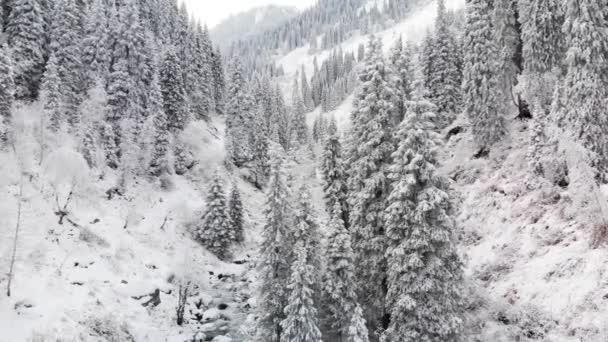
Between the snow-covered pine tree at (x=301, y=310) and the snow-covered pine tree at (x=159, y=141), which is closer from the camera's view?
the snow-covered pine tree at (x=301, y=310)

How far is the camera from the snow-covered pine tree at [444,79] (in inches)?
1975

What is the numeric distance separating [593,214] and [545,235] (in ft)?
11.8

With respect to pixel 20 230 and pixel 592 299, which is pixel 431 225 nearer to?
pixel 592 299

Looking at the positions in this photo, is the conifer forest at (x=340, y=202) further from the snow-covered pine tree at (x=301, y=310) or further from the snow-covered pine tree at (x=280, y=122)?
the snow-covered pine tree at (x=280, y=122)

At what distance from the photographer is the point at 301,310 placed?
20312 mm

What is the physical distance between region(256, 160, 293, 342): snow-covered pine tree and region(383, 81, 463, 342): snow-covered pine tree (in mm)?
5770

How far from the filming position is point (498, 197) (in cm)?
3153

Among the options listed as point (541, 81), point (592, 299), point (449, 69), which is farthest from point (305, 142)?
point (592, 299)

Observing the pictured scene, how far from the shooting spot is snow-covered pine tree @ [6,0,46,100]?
43.0 meters

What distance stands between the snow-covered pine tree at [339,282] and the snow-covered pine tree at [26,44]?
38.2 metres

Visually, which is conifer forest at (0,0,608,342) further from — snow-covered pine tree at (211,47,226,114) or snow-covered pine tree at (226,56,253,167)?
snow-covered pine tree at (211,47,226,114)

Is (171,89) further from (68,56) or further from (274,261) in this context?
(274,261)

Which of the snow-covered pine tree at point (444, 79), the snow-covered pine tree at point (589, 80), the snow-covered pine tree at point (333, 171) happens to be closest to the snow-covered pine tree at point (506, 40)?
the snow-covered pine tree at point (589, 80)

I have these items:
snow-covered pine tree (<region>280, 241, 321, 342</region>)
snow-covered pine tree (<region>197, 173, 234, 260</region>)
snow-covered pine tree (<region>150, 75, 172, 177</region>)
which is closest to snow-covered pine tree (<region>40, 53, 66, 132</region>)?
snow-covered pine tree (<region>150, 75, 172, 177</region>)
